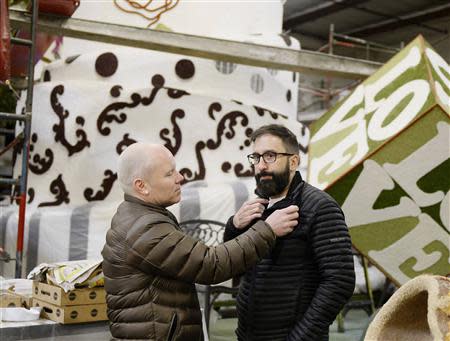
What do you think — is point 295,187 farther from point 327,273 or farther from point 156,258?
point 156,258

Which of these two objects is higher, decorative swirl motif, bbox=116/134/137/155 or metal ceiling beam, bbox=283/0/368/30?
metal ceiling beam, bbox=283/0/368/30

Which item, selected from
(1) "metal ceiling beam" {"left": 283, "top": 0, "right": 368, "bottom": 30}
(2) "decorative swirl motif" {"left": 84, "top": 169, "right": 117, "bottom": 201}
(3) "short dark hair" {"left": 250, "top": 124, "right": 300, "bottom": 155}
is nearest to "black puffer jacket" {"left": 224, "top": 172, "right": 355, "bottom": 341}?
(3) "short dark hair" {"left": 250, "top": 124, "right": 300, "bottom": 155}

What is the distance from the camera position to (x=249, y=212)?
1891 millimetres

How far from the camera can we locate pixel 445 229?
2688 mm

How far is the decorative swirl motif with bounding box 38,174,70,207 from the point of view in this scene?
186 inches

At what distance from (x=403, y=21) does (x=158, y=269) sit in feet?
37.3

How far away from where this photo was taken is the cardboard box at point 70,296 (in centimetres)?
233

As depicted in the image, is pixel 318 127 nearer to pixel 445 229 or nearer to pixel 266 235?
pixel 445 229

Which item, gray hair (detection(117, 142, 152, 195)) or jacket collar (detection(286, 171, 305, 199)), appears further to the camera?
jacket collar (detection(286, 171, 305, 199))

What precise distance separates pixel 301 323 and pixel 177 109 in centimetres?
339

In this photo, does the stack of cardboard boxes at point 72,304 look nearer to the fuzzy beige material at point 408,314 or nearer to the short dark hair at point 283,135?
the short dark hair at point 283,135

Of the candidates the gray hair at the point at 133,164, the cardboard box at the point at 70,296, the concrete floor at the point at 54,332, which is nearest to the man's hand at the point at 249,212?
the gray hair at the point at 133,164

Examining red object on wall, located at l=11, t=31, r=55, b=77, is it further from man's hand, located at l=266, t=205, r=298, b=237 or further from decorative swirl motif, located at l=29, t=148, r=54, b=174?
man's hand, located at l=266, t=205, r=298, b=237

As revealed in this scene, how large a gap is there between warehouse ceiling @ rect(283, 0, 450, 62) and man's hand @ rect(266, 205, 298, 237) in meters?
9.25
